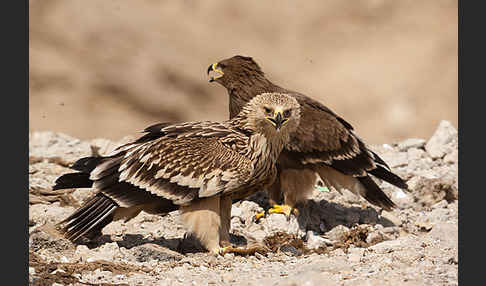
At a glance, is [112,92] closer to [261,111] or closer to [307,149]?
[307,149]

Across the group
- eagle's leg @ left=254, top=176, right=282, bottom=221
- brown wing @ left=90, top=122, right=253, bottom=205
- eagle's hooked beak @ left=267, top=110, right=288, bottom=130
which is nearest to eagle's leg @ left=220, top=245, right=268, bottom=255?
brown wing @ left=90, top=122, right=253, bottom=205

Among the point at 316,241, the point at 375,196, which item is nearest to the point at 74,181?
the point at 316,241

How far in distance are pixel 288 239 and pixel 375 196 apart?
1.36 metres

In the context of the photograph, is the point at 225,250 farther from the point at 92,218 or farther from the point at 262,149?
the point at 92,218

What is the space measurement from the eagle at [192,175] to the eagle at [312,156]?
1376 millimetres

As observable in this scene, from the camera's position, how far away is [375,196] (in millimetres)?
8070

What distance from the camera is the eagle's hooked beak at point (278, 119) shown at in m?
6.16

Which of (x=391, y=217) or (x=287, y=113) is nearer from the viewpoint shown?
(x=287, y=113)

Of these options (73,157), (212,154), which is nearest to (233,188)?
(212,154)

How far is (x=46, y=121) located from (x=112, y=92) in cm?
167

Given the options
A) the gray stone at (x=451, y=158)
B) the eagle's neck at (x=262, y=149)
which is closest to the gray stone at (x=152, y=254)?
the eagle's neck at (x=262, y=149)

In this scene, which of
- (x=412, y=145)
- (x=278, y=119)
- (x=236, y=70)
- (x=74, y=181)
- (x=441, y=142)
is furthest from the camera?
(x=412, y=145)

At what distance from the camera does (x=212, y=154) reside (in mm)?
6355

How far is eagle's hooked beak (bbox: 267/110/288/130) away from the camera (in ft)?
20.2
